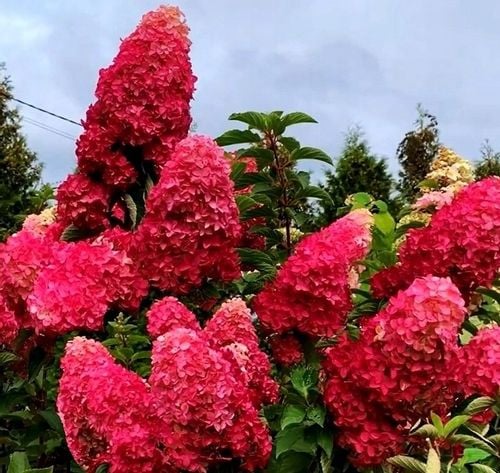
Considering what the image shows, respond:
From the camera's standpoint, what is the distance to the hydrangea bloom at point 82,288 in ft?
6.81

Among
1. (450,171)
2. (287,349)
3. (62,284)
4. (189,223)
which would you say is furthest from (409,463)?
(450,171)

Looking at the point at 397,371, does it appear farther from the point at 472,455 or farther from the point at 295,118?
the point at 295,118

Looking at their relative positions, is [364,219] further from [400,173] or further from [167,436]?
[400,173]

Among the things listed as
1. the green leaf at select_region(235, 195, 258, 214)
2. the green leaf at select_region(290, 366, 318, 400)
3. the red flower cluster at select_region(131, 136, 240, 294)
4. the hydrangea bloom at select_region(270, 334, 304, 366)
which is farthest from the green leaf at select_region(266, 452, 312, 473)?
the green leaf at select_region(235, 195, 258, 214)

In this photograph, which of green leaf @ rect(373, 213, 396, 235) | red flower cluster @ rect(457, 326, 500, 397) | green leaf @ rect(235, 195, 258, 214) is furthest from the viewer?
green leaf @ rect(373, 213, 396, 235)

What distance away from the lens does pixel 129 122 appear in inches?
99.7

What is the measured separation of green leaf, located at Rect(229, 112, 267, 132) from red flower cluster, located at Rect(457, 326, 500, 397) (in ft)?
3.37

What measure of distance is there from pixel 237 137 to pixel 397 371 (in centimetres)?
111

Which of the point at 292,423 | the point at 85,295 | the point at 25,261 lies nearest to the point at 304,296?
the point at 292,423

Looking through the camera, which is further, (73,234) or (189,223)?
(73,234)

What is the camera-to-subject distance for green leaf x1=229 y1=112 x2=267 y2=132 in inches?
103

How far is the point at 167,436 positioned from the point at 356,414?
39 centimetres

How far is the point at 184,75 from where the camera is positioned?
264cm

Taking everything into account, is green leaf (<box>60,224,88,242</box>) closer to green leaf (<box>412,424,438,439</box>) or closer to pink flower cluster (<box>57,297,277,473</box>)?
pink flower cluster (<box>57,297,277,473</box>)
